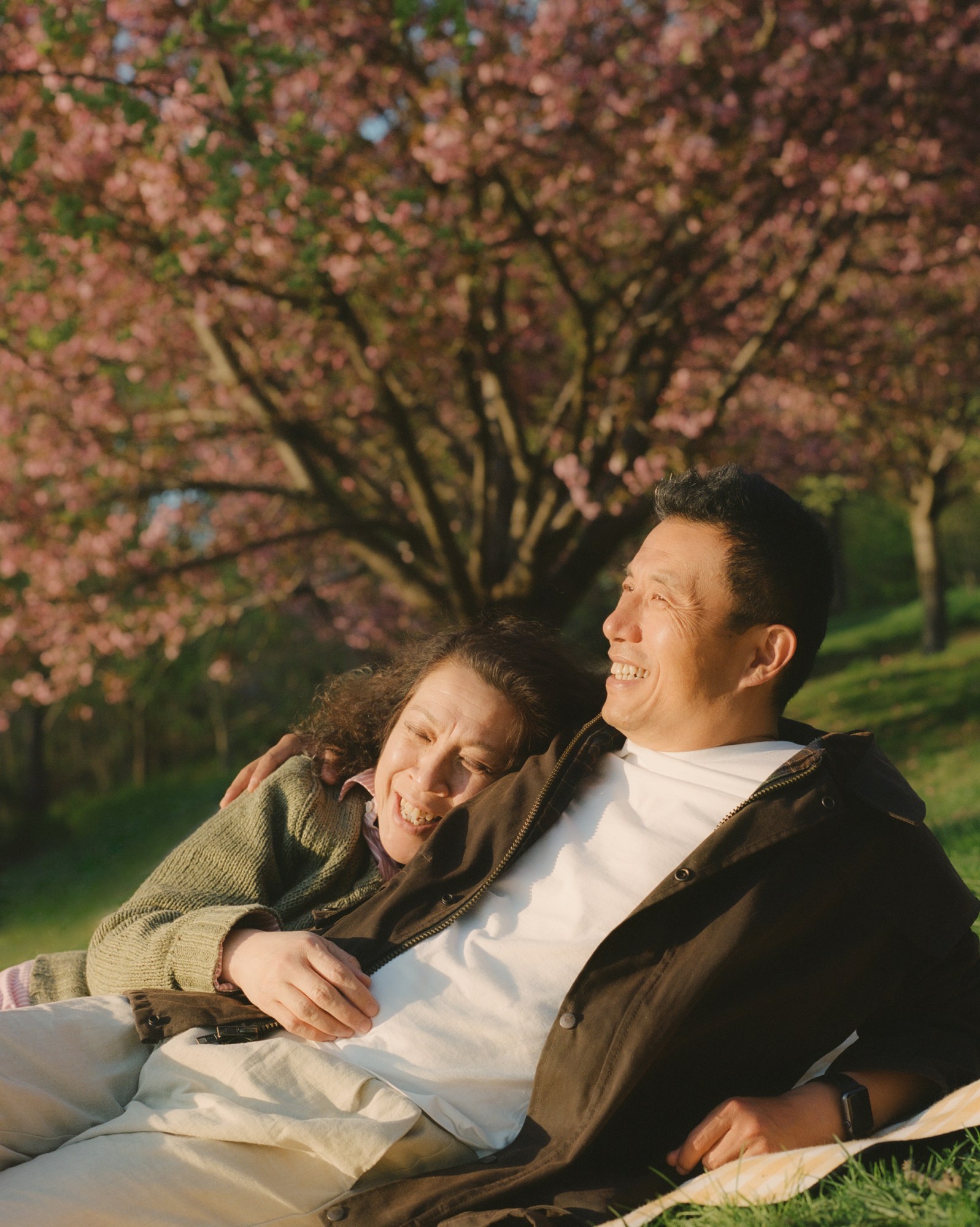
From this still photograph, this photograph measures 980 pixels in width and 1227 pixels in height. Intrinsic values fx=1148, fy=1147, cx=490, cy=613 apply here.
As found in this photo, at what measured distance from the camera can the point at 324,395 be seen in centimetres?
1157

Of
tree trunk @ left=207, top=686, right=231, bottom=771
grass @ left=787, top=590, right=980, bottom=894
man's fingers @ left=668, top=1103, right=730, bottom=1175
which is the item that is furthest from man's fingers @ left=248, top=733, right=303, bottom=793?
tree trunk @ left=207, top=686, right=231, bottom=771

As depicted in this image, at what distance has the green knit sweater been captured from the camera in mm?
2664

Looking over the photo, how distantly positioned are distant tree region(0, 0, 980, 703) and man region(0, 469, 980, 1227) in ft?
15.4

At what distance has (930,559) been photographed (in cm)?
1994

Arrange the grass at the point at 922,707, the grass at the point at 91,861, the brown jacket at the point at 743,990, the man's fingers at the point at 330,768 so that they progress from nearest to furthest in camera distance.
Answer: the brown jacket at the point at 743,990, the man's fingers at the point at 330,768, the grass at the point at 922,707, the grass at the point at 91,861

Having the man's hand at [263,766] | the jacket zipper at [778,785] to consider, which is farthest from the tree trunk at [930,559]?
the jacket zipper at [778,785]

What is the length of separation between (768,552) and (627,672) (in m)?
0.43

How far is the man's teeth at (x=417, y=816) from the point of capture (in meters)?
2.88

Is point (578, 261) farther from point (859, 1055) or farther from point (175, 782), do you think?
point (175, 782)

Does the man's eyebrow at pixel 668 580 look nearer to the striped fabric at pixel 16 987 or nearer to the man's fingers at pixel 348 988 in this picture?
the man's fingers at pixel 348 988

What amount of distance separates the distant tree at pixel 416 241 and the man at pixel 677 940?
15.4 feet

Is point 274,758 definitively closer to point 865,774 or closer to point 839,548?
point 865,774

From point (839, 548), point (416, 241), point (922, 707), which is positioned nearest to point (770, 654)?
point (416, 241)

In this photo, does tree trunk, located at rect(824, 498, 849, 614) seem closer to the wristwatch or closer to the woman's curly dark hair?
the woman's curly dark hair
